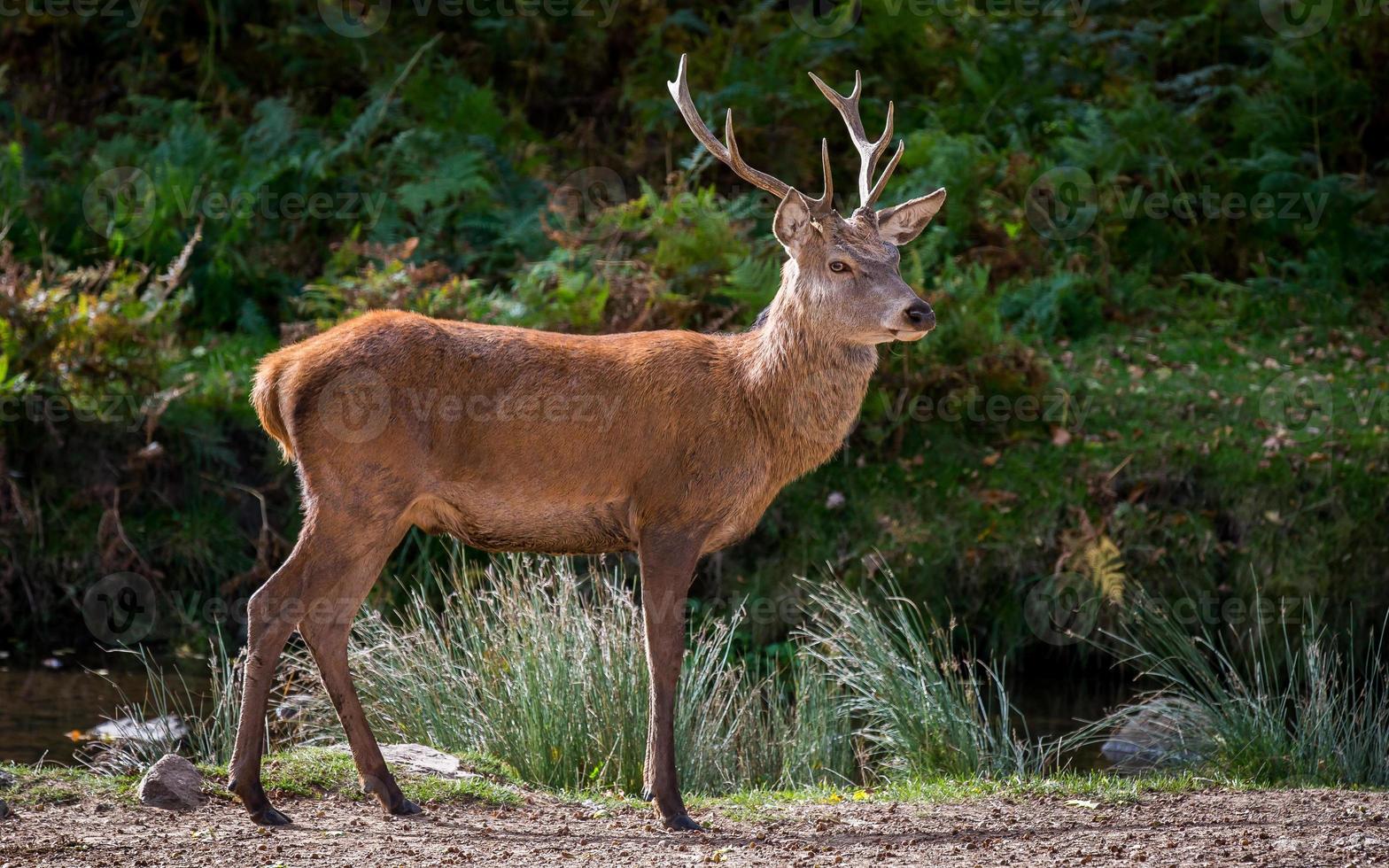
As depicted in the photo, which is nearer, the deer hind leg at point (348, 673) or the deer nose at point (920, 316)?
the deer hind leg at point (348, 673)

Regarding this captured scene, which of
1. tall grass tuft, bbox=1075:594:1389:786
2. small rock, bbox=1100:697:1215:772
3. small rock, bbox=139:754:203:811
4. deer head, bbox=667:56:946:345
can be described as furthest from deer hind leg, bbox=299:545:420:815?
small rock, bbox=1100:697:1215:772

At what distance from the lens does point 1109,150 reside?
12.3 m

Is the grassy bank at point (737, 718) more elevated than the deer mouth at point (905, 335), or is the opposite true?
the deer mouth at point (905, 335)

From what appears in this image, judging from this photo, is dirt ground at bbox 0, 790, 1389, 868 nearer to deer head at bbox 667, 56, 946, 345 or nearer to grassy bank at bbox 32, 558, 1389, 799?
grassy bank at bbox 32, 558, 1389, 799

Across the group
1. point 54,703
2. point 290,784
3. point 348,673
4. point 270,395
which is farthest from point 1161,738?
point 54,703

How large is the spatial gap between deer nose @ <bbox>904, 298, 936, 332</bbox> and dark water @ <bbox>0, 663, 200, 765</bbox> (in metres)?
4.48

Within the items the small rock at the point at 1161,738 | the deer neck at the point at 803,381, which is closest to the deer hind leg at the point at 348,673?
the deer neck at the point at 803,381

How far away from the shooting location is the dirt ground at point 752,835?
4.73 m

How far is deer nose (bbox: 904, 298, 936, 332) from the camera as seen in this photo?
5433 mm

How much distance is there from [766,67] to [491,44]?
3.15 metres

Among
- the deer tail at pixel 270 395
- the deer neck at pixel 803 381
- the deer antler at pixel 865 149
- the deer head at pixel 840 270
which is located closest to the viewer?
the deer tail at pixel 270 395

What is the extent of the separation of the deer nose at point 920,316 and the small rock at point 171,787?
2.97 metres

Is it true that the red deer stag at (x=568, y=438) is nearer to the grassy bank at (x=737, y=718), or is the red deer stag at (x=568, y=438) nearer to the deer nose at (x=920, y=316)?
the deer nose at (x=920, y=316)

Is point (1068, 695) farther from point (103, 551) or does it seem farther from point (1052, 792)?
point (103, 551)
